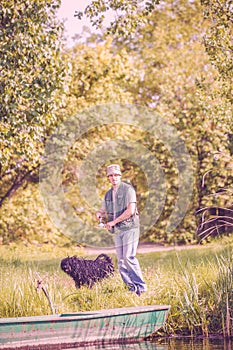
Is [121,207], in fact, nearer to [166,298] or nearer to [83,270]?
[83,270]

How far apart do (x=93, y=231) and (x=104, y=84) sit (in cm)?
468

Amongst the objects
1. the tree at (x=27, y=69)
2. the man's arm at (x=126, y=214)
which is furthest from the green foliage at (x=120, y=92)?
the man's arm at (x=126, y=214)

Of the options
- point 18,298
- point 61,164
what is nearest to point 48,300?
point 18,298

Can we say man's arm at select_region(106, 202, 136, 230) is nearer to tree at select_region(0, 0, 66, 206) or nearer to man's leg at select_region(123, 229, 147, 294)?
man's leg at select_region(123, 229, 147, 294)

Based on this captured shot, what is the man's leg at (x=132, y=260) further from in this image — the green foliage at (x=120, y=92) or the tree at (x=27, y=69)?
the tree at (x=27, y=69)

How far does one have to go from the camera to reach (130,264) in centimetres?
1117

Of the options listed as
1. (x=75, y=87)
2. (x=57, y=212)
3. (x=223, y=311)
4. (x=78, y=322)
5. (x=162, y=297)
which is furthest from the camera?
(x=57, y=212)

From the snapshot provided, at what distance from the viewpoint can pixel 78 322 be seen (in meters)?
9.23

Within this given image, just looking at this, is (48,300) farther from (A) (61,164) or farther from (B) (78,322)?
(A) (61,164)

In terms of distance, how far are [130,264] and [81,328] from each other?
2.05 meters

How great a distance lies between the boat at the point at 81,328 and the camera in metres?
9.04

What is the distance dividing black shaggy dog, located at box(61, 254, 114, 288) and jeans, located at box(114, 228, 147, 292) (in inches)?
12.8

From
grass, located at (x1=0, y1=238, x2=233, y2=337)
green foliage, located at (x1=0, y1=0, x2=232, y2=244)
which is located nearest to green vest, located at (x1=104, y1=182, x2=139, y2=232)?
grass, located at (x1=0, y1=238, x2=233, y2=337)

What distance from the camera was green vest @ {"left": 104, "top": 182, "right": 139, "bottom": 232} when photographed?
36.8 ft
